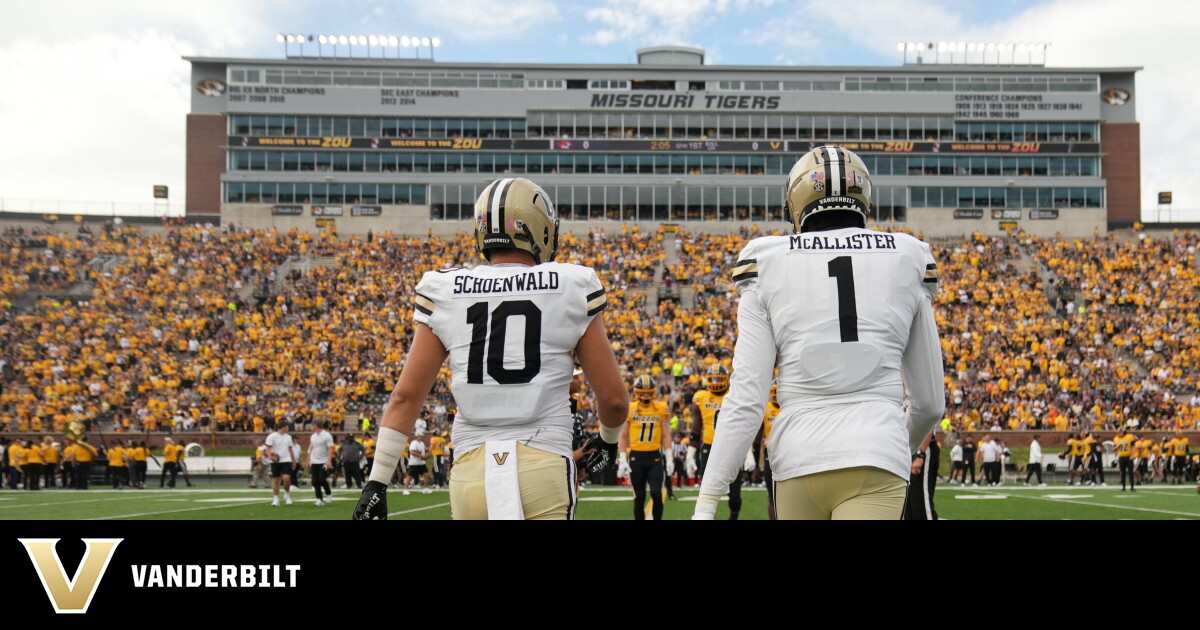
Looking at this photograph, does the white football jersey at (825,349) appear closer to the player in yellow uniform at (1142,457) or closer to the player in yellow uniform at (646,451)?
the player in yellow uniform at (646,451)

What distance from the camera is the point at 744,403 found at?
3154 mm

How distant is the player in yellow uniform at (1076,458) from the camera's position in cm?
2648

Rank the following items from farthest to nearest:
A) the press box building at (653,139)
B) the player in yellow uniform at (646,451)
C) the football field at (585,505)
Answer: the press box building at (653,139), the football field at (585,505), the player in yellow uniform at (646,451)

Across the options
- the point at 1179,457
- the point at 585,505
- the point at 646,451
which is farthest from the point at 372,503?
the point at 1179,457

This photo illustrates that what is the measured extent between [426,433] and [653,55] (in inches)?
1530

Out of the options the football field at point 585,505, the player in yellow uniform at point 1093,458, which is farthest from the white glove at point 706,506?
the player in yellow uniform at point 1093,458

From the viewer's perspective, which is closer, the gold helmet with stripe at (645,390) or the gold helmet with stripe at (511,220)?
the gold helmet with stripe at (511,220)

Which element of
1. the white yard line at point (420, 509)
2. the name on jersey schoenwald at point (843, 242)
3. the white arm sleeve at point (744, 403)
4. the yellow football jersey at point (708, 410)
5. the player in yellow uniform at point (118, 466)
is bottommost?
the player in yellow uniform at point (118, 466)

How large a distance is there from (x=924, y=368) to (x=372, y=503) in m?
1.96

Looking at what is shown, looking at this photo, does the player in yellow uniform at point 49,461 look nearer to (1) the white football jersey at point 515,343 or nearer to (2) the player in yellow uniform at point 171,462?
(2) the player in yellow uniform at point 171,462

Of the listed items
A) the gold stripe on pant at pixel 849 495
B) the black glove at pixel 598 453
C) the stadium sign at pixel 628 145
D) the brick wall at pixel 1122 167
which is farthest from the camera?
the brick wall at pixel 1122 167
